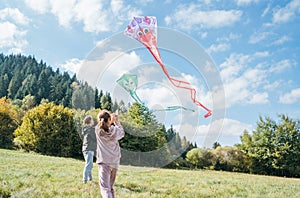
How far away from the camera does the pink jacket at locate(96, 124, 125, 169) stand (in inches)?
194

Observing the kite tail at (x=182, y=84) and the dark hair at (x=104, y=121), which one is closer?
the dark hair at (x=104, y=121)

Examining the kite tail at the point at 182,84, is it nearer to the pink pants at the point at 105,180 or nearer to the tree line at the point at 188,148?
the pink pants at the point at 105,180

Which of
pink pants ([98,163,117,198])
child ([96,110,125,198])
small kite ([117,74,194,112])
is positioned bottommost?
pink pants ([98,163,117,198])

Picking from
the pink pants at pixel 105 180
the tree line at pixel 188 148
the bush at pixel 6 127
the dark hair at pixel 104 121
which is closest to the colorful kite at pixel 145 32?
the dark hair at pixel 104 121

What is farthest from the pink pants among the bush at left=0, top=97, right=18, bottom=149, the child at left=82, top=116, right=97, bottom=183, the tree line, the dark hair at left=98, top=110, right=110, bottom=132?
the bush at left=0, top=97, right=18, bottom=149

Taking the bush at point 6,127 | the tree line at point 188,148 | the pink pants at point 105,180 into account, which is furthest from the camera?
the bush at point 6,127

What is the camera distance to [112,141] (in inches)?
197

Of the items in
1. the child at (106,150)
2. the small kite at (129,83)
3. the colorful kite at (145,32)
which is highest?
the colorful kite at (145,32)

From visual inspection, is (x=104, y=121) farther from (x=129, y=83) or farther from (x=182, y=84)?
(x=182, y=84)

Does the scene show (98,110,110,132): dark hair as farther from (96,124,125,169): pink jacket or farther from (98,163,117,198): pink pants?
(98,163,117,198): pink pants

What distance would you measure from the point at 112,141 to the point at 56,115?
30.6 meters

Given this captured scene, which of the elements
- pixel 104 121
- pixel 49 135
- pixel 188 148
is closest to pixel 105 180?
pixel 104 121

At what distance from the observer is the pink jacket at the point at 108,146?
4.93 metres

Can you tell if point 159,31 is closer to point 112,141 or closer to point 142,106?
point 142,106
